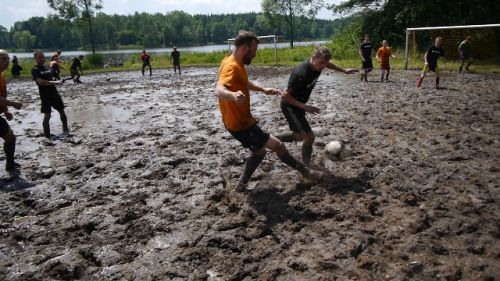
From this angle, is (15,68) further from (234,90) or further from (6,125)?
(234,90)

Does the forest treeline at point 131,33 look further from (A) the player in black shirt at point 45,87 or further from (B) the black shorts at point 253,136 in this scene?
(B) the black shorts at point 253,136

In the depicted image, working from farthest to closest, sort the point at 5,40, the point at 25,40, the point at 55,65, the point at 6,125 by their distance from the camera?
the point at 5,40
the point at 25,40
the point at 55,65
the point at 6,125

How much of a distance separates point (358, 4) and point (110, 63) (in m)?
25.1

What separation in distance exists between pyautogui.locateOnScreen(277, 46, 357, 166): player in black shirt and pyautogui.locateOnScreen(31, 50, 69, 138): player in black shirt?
6143 millimetres

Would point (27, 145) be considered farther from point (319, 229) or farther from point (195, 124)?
point (319, 229)

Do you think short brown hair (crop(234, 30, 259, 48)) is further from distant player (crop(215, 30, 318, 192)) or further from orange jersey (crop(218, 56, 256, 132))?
orange jersey (crop(218, 56, 256, 132))

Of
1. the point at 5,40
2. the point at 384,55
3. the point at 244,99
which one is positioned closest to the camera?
the point at 244,99

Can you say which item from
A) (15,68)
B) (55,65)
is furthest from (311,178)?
(15,68)

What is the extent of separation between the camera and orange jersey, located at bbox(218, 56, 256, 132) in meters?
4.59

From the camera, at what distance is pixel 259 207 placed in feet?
16.2

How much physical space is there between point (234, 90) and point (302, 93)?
147 cm

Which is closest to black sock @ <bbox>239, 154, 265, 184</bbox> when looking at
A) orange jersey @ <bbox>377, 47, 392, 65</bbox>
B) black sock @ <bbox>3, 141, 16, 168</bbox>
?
black sock @ <bbox>3, 141, 16, 168</bbox>

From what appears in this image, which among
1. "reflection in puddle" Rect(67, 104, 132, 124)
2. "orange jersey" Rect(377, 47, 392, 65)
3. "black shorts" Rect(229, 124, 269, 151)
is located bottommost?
"reflection in puddle" Rect(67, 104, 132, 124)

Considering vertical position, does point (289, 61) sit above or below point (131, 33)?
below
